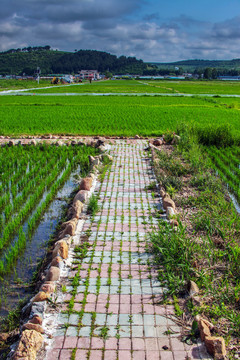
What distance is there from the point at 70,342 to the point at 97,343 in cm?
26

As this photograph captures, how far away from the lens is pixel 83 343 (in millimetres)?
3533

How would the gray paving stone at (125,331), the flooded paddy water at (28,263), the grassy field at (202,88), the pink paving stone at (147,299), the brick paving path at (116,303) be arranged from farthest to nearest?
the grassy field at (202,88), the flooded paddy water at (28,263), the pink paving stone at (147,299), the gray paving stone at (125,331), the brick paving path at (116,303)

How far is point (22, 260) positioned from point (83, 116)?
16.5 metres

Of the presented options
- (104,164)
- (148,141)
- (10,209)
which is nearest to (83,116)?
(148,141)

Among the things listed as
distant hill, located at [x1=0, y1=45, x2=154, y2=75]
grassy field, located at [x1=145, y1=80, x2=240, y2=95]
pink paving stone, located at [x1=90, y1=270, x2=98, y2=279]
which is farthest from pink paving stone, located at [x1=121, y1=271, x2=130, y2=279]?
distant hill, located at [x1=0, y1=45, x2=154, y2=75]

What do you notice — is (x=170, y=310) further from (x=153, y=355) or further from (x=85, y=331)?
(x=85, y=331)

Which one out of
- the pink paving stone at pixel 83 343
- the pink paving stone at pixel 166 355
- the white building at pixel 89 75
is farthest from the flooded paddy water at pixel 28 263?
the white building at pixel 89 75

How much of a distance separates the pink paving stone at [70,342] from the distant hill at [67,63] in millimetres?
157803

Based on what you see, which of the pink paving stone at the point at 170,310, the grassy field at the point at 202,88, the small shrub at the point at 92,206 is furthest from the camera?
the grassy field at the point at 202,88

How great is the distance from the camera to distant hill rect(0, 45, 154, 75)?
167 m

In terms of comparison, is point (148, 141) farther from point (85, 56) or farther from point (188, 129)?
point (85, 56)

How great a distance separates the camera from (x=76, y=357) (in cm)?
336

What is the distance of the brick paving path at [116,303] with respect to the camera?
3.46m

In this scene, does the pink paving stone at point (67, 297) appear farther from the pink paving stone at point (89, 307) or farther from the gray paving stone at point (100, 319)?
the gray paving stone at point (100, 319)
